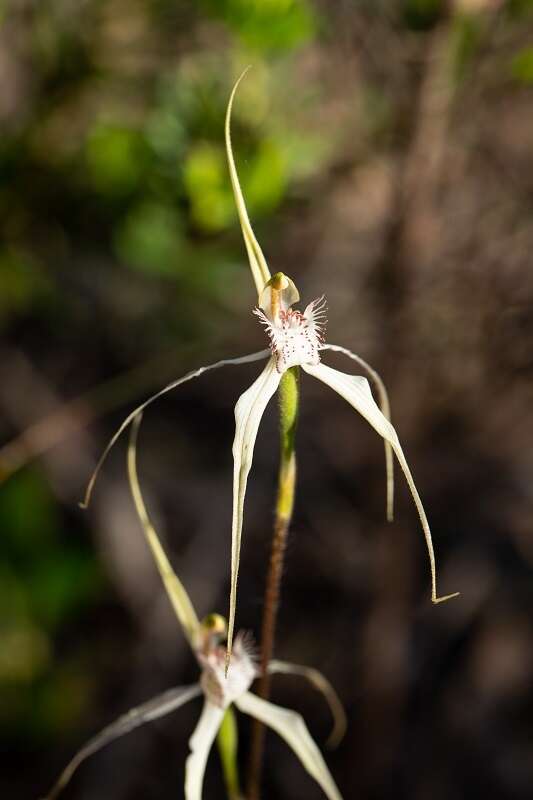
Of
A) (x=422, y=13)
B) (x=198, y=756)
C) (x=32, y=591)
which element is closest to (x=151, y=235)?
(x=422, y=13)

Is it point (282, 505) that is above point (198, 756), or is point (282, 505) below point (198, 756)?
above

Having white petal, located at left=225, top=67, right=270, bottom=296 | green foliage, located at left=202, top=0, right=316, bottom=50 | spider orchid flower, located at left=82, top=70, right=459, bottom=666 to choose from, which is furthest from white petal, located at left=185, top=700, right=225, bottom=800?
green foliage, located at left=202, top=0, right=316, bottom=50

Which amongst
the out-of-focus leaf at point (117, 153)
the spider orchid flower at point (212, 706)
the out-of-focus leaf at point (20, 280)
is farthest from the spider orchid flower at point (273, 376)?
the out-of-focus leaf at point (20, 280)

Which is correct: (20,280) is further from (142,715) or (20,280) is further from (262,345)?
(142,715)

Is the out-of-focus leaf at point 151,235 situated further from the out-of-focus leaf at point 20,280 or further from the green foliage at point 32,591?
the green foliage at point 32,591

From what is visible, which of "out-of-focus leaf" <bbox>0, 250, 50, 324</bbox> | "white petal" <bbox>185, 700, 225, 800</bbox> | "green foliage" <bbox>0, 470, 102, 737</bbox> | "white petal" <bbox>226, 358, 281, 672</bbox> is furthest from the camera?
"green foliage" <bbox>0, 470, 102, 737</bbox>

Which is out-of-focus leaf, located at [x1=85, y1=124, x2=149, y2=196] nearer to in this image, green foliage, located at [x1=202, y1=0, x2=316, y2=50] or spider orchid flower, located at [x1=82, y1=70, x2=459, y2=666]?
green foliage, located at [x1=202, y1=0, x2=316, y2=50]

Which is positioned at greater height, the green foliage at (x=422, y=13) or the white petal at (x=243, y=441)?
the green foliage at (x=422, y=13)

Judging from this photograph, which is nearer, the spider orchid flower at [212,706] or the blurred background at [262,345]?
the spider orchid flower at [212,706]

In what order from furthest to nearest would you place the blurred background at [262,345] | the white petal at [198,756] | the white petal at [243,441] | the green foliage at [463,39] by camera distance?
1. the blurred background at [262,345]
2. the green foliage at [463,39]
3. the white petal at [198,756]
4. the white petal at [243,441]

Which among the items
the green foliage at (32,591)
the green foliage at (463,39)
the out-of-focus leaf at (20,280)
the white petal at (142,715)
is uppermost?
the out-of-focus leaf at (20,280)
